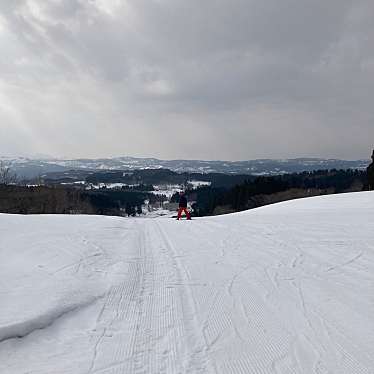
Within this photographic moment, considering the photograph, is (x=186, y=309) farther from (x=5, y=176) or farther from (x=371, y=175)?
(x=371, y=175)

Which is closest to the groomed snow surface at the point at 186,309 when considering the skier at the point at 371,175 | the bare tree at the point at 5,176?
the bare tree at the point at 5,176

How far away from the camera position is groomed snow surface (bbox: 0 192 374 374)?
321cm

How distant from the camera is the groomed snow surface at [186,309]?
3.21 meters

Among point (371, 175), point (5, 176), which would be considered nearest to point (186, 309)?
point (5, 176)

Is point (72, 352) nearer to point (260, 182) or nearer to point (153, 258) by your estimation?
point (153, 258)

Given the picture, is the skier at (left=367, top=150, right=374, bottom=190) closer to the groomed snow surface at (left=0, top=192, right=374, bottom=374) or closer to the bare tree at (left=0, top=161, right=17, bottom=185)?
the groomed snow surface at (left=0, top=192, right=374, bottom=374)

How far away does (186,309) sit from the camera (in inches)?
174

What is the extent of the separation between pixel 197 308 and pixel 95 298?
59.6 inches

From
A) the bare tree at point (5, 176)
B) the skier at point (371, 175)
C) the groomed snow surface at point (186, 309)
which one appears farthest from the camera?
the skier at point (371, 175)

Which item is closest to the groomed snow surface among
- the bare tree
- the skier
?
the bare tree

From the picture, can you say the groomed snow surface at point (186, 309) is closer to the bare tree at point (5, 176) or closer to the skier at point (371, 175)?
the bare tree at point (5, 176)

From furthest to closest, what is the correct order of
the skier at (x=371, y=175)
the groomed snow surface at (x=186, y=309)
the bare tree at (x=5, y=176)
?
the skier at (x=371, y=175) < the bare tree at (x=5, y=176) < the groomed snow surface at (x=186, y=309)

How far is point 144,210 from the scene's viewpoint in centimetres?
12331

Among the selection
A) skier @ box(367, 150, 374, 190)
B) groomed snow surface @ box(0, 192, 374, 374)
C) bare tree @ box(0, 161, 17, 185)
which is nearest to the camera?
groomed snow surface @ box(0, 192, 374, 374)
